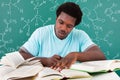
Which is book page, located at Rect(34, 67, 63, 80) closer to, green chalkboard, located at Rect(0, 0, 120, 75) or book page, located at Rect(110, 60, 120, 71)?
book page, located at Rect(110, 60, 120, 71)

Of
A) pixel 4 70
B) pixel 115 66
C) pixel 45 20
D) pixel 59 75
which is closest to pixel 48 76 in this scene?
pixel 59 75

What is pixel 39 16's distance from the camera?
9.36 ft

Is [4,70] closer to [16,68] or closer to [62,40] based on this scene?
[16,68]

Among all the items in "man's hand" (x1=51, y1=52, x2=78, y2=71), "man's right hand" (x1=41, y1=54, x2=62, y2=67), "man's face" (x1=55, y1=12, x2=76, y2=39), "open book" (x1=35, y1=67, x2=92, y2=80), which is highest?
"man's face" (x1=55, y1=12, x2=76, y2=39)

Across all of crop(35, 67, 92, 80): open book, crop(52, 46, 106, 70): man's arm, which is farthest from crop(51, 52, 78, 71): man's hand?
crop(35, 67, 92, 80): open book

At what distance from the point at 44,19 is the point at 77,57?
59.2 inches

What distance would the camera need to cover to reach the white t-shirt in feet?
5.84

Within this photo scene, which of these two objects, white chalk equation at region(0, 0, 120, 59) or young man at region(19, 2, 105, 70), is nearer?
young man at region(19, 2, 105, 70)

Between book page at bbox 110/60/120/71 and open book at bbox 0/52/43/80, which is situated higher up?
open book at bbox 0/52/43/80

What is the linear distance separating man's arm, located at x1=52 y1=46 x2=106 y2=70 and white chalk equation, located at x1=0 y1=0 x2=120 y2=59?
1.13 meters

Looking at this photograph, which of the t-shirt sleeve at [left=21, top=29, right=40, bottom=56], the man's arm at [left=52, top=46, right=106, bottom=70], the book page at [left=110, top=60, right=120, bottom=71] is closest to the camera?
the book page at [left=110, top=60, right=120, bottom=71]

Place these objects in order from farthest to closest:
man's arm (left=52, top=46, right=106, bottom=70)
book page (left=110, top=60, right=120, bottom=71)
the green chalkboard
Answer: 1. the green chalkboard
2. man's arm (left=52, top=46, right=106, bottom=70)
3. book page (left=110, top=60, right=120, bottom=71)

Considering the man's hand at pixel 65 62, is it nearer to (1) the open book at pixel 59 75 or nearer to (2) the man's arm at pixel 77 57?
(2) the man's arm at pixel 77 57

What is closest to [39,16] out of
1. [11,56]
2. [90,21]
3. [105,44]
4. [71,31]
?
[90,21]
